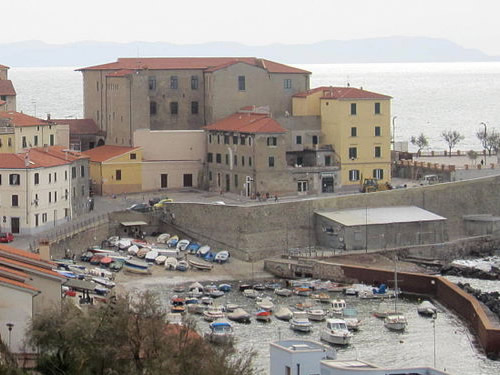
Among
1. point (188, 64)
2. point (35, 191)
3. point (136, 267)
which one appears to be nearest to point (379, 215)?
point (136, 267)

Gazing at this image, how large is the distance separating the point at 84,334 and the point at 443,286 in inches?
1147

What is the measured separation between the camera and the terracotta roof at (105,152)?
7619cm

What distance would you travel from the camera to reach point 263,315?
182 feet

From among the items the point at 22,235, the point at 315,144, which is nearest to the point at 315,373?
the point at 22,235

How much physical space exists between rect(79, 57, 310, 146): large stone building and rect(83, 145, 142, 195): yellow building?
2493mm

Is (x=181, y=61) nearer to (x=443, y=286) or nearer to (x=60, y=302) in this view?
(x=443, y=286)

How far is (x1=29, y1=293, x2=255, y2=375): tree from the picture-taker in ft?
103

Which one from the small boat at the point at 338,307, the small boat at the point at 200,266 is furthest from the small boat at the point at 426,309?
the small boat at the point at 200,266

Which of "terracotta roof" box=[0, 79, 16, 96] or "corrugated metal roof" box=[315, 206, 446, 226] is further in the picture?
"terracotta roof" box=[0, 79, 16, 96]

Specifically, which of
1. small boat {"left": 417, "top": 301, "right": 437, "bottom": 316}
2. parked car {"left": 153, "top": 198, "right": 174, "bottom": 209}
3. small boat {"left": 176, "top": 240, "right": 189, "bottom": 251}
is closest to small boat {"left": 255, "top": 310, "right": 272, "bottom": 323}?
small boat {"left": 417, "top": 301, "right": 437, "bottom": 316}

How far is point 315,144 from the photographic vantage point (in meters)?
77.6

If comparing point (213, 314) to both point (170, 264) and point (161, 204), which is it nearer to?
point (170, 264)

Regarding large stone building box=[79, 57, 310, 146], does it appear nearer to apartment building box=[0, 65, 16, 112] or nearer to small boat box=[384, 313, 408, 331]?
apartment building box=[0, 65, 16, 112]

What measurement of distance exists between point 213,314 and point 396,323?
6606 mm
